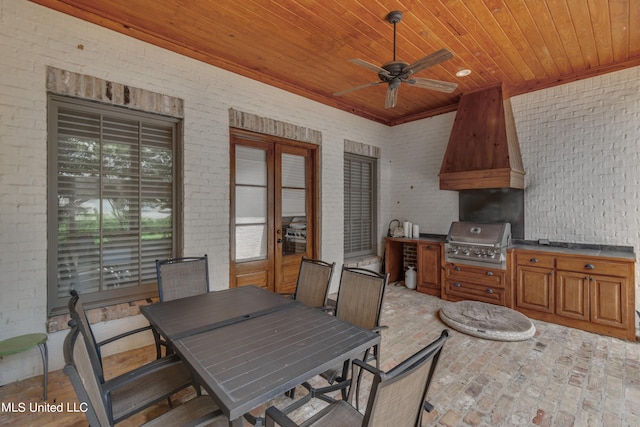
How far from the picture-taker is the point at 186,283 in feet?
8.53

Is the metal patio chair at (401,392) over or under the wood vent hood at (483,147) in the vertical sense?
under

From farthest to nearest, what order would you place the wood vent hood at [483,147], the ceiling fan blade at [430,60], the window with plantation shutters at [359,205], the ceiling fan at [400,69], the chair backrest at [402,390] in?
the window with plantation shutters at [359,205] < the wood vent hood at [483,147] < the ceiling fan at [400,69] < the ceiling fan blade at [430,60] < the chair backrest at [402,390]

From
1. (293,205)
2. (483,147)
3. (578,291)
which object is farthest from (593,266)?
(293,205)

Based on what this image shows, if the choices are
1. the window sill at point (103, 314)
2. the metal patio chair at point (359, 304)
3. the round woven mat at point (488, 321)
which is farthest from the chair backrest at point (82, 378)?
the round woven mat at point (488, 321)

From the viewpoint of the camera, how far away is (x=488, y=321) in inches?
131

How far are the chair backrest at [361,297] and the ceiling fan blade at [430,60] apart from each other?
5.71 feet

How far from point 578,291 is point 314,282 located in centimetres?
316

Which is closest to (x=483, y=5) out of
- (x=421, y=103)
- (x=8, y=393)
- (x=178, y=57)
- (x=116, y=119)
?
(x=421, y=103)

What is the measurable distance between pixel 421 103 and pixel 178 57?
147 inches

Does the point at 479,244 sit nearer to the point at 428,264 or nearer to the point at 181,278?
the point at 428,264

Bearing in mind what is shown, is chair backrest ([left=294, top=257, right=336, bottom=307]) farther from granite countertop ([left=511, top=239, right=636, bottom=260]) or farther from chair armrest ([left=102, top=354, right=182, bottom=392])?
granite countertop ([left=511, top=239, right=636, bottom=260])

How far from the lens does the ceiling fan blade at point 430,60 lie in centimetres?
222

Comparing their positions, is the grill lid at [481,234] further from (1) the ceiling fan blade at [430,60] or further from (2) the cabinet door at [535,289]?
(1) the ceiling fan blade at [430,60]

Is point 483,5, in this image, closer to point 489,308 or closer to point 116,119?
point 489,308
